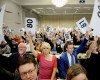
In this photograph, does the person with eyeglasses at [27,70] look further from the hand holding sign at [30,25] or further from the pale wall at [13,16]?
the pale wall at [13,16]

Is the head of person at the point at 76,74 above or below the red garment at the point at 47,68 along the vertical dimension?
above

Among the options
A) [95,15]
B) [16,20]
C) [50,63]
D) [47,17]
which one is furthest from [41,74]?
[47,17]

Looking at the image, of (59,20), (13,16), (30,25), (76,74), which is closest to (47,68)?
(76,74)

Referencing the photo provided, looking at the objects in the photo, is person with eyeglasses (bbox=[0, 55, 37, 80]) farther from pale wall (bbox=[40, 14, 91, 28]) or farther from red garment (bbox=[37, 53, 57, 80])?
pale wall (bbox=[40, 14, 91, 28])

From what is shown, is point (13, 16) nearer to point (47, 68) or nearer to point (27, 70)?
point (47, 68)

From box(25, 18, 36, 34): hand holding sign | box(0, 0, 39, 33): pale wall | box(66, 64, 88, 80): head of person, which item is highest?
box(0, 0, 39, 33): pale wall

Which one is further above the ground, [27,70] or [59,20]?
[59,20]

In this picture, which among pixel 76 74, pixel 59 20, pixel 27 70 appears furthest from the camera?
pixel 59 20

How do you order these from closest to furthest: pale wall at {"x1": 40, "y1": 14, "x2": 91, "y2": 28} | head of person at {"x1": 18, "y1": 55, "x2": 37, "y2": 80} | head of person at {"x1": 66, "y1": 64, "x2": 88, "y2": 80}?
1. head of person at {"x1": 18, "y1": 55, "x2": 37, "y2": 80}
2. head of person at {"x1": 66, "y1": 64, "x2": 88, "y2": 80}
3. pale wall at {"x1": 40, "y1": 14, "x2": 91, "y2": 28}

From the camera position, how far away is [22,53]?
3.40 metres

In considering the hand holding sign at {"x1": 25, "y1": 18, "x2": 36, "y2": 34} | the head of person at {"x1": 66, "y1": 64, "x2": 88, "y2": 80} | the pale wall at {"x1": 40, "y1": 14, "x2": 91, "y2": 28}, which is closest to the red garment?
the head of person at {"x1": 66, "y1": 64, "x2": 88, "y2": 80}

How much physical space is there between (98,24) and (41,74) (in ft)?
5.95

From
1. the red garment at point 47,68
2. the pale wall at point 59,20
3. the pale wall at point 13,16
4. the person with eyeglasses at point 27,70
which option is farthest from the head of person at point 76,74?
the pale wall at point 59,20

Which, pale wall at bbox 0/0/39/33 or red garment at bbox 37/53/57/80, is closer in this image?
red garment at bbox 37/53/57/80
